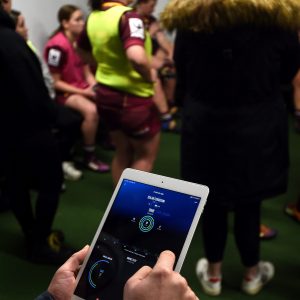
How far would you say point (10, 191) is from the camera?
199 cm

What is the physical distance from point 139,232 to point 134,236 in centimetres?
1

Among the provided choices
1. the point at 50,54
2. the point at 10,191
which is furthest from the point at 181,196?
the point at 50,54

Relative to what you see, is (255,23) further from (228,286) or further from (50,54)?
(50,54)

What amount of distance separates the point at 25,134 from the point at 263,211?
1.42 m

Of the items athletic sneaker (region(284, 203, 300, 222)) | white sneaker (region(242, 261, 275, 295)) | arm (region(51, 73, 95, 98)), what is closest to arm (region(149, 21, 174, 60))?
arm (region(51, 73, 95, 98))

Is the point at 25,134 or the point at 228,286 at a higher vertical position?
the point at 25,134

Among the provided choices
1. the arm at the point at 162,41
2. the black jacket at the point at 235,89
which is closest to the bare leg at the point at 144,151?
the black jacket at the point at 235,89

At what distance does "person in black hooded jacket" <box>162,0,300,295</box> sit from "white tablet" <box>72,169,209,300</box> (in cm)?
70

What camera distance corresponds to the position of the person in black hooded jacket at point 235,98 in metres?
1.42

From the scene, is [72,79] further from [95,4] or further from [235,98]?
[235,98]

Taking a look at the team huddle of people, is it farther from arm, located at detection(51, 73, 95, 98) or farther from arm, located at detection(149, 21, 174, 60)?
arm, located at detection(149, 21, 174, 60)

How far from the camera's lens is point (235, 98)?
1.51 metres

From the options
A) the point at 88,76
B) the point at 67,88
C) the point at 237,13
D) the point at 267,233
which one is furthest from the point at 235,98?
the point at 88,76

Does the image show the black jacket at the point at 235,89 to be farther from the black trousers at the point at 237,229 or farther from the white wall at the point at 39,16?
the white wall at the point at 39,16
